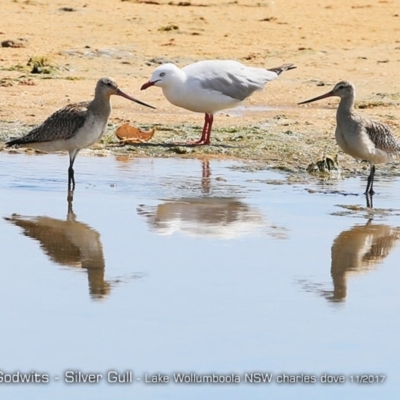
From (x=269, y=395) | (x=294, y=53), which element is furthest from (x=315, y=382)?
(x=294, y=53)

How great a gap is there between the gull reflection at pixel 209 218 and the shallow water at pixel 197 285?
2 centimetres

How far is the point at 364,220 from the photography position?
10.2 m

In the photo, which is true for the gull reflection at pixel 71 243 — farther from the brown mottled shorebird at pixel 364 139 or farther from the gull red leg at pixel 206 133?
the gull red leg at pixel 206 133

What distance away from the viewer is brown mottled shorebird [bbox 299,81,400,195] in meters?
11.5

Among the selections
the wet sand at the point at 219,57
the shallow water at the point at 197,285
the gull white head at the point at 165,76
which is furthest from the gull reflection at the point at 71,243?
the gull white head at the point at 165,76

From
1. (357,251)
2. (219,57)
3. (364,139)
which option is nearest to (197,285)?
(357,251)

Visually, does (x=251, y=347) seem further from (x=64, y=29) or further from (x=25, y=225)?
(x=64, y=29)

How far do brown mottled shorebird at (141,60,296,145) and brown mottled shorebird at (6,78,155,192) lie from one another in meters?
2.19

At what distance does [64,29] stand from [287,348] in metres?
14.3

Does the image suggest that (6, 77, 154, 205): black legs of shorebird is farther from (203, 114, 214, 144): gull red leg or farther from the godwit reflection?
the godwit reflection

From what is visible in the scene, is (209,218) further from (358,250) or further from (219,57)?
(219,57)

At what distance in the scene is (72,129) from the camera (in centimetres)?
1143

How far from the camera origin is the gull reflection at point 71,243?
26.5 ft

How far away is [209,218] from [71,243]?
142cm
